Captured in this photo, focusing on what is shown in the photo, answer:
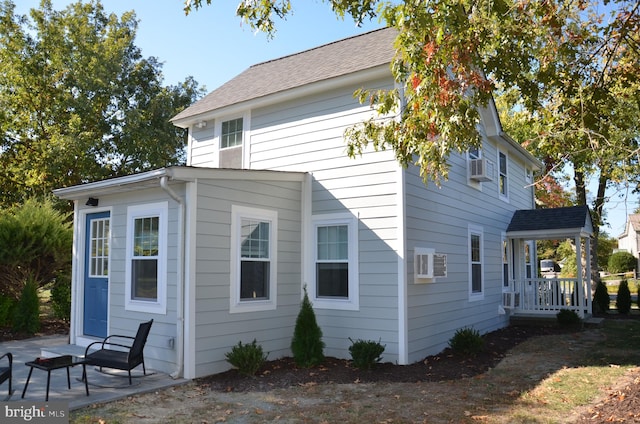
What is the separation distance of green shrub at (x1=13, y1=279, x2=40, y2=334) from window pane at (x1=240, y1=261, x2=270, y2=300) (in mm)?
6193

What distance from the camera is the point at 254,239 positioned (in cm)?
837

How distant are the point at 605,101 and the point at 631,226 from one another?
182ft

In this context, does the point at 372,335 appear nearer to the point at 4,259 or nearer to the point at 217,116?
the point at 217,116

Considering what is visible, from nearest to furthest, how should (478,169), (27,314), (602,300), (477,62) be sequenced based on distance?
(477,62), (27,314), (478,169), (602,300)

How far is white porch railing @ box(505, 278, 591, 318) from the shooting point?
43.8ft

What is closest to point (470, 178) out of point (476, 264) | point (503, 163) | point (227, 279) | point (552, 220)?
point (476, 264)

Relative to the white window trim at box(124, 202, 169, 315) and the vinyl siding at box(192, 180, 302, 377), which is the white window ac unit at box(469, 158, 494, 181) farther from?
the white window trim at box(124, 202, 169, 315)

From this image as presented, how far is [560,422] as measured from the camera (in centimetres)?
529

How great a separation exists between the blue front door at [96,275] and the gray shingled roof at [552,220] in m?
10.6

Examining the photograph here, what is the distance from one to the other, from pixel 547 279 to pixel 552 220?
1653 millimetres

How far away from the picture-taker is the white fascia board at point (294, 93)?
8.59 metres

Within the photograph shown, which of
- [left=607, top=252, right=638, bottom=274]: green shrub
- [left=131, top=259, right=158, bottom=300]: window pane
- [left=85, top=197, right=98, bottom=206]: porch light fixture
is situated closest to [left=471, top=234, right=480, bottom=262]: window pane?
[left=131, top=259, right=158, bottom=300]: window pane

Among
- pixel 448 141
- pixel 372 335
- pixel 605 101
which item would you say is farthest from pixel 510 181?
pixel 448 141

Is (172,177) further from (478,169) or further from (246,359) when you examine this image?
(478,169)
